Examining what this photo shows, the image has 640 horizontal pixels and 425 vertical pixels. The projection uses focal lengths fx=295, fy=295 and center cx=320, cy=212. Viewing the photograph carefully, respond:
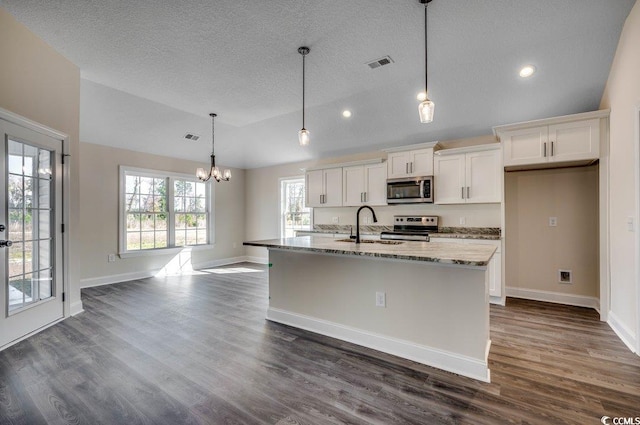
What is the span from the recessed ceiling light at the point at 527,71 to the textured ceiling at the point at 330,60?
0.22 feet

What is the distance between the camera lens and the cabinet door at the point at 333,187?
5.66 m

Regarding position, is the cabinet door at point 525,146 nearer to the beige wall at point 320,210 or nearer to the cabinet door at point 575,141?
the cabinet door at point 575,141

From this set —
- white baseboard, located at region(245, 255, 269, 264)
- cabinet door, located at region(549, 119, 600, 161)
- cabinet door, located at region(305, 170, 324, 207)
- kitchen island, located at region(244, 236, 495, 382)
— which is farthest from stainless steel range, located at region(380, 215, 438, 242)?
white baseboard, located at region(245, 255, 269, 264)

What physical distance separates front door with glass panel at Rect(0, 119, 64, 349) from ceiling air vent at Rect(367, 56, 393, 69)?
3.61 metres

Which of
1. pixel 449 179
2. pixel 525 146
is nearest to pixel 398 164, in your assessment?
pixel 449 179

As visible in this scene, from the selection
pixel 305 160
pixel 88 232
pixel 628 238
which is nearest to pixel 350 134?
pixel 305 160

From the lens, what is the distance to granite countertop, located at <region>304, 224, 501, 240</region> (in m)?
4.09

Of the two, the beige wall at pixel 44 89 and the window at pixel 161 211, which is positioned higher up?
the beige wall at pixel 44 89

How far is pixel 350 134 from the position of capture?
5164mm

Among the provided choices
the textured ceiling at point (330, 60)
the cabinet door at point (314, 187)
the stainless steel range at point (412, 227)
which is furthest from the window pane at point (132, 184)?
Answer: the stainless steel range at point (412, 227)

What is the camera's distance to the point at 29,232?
2984 millimetres

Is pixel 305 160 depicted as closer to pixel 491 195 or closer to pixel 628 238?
pixel 491 195

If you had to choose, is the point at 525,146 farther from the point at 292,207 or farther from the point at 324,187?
the point at 292,207

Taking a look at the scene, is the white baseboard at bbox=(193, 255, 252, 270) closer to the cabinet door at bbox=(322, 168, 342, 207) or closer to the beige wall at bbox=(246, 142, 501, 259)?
the beige wall at bbox=(246, 142, 501, 259)
